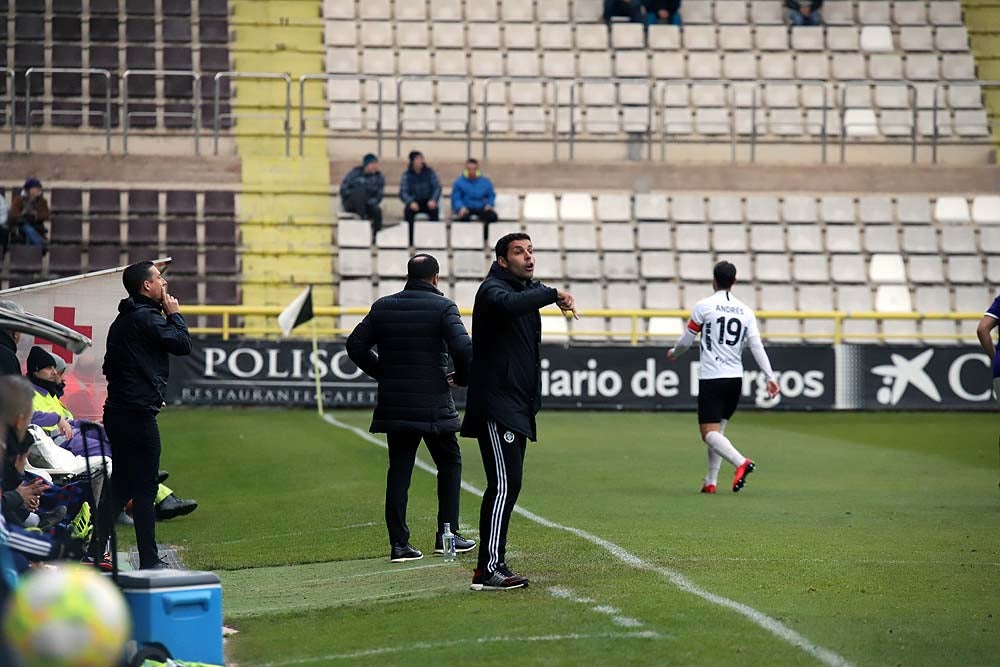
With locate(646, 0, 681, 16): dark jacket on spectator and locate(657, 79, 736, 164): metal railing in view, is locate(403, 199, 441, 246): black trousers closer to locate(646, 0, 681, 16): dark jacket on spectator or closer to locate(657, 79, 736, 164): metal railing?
locate(657, 79, 736, 164): metal railing

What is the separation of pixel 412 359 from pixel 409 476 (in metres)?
0.84

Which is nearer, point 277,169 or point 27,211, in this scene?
point 27,211

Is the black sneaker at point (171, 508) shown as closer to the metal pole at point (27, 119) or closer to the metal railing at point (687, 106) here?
the metal pole at point (27, 119)

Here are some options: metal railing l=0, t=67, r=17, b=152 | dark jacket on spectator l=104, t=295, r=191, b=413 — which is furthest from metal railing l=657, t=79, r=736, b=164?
dark jacket on spectator l=104, t=295, r=191, b=413

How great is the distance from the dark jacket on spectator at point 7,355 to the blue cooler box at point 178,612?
10.2 feet

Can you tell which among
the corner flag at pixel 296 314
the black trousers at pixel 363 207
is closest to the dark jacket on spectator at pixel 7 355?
the corner flag at pixel 296 314

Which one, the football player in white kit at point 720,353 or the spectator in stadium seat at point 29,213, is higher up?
the spectator in stadium seat at point 29,213

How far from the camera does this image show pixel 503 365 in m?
9.07

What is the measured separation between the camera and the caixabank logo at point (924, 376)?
27.0 m

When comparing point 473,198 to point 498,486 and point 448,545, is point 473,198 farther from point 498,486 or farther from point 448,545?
→ point 498,486

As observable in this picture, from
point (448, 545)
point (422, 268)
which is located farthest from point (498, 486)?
point (422, 268)

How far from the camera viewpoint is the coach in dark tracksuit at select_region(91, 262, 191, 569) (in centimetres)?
978

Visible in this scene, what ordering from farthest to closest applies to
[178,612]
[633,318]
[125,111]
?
[125,111] < [633,318] < [178,612]

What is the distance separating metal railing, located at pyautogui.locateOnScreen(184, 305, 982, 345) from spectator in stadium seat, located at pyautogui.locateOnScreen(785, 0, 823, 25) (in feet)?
28.1
